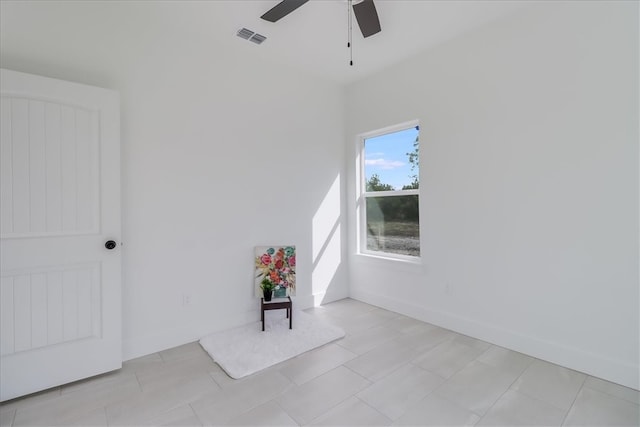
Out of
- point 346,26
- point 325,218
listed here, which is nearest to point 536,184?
point 346,26

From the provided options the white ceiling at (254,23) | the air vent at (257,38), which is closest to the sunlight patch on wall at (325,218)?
the white ceiling at (254,23)

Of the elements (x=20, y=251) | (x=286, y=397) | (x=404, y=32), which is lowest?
(x=286, y=397)

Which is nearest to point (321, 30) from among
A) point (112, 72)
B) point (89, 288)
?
Result: point (112, 72)

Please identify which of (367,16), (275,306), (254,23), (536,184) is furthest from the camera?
(275,306)

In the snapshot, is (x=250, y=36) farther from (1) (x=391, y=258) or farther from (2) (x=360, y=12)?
(1) (x=391, y=258)

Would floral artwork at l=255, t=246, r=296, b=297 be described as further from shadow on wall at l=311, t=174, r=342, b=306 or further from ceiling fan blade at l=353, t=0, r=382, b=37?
ceiling fan blade at l=353, t=0, r=382, b=37

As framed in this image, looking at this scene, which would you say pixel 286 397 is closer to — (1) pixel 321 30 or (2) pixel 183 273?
(2) pixel 183 273

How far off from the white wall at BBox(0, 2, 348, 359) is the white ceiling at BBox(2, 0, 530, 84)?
0.5 inches

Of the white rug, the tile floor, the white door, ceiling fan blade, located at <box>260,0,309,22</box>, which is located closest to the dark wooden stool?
the white rug

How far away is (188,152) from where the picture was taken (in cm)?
285

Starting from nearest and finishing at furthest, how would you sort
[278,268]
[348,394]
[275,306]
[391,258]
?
[348,394]
[275,306]
[278,268]
[391,258]

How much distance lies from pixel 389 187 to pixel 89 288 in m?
3.07

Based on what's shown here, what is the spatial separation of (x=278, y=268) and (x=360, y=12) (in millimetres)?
2406

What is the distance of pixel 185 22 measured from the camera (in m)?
2.70
